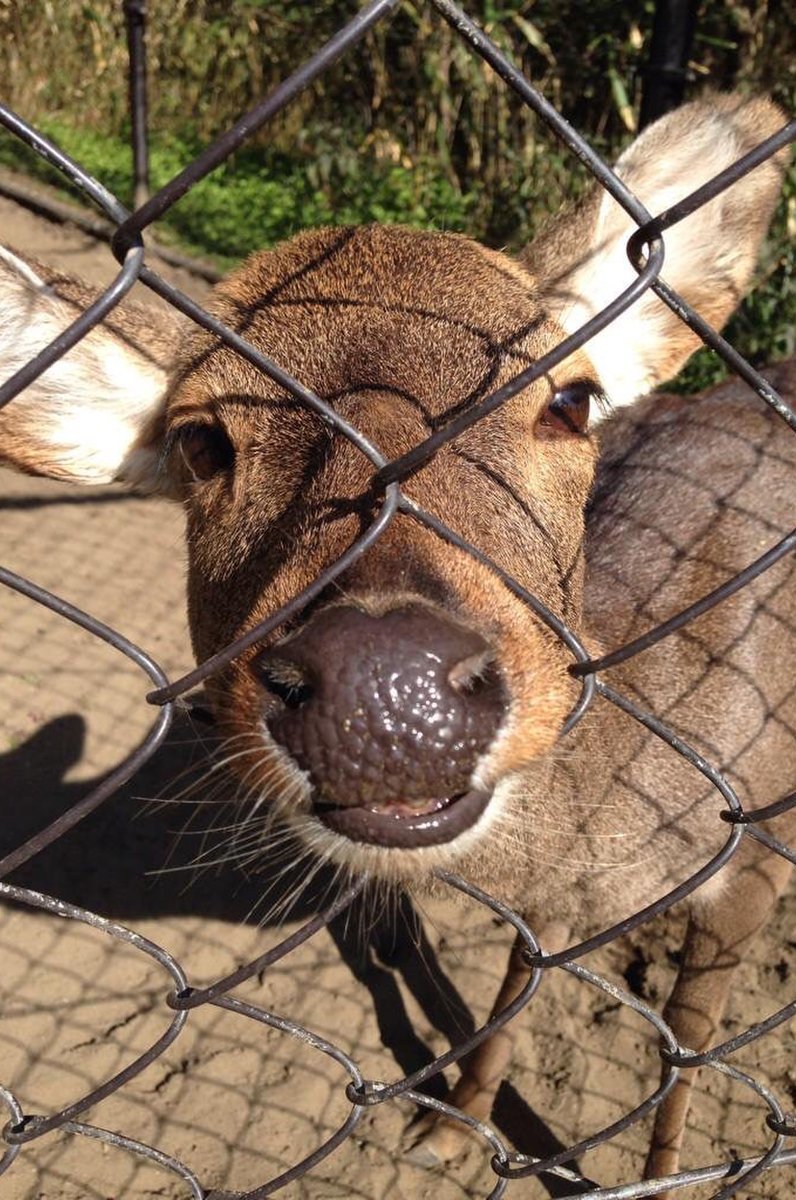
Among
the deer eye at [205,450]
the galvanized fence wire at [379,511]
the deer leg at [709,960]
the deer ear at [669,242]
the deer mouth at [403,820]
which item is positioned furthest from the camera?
the deer leg at [709,960]

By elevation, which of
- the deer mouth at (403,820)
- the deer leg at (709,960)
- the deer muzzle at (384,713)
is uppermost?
the deer muzzle at (384,713)

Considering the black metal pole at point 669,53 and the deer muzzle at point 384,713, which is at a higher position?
the deer muzzle at point 384,713

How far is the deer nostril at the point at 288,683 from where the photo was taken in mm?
1394

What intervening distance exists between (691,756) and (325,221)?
7.09m

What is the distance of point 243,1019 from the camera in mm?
3123

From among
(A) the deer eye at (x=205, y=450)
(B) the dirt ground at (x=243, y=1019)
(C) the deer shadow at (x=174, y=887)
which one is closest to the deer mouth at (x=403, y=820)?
(A) the deer eye at (x=205, y=450)

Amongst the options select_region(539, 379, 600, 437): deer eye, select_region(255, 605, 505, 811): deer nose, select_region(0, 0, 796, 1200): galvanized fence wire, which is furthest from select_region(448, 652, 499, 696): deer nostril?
select_region(539, 379, 600, 437): deer eye

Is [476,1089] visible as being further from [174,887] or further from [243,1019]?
[174,887]

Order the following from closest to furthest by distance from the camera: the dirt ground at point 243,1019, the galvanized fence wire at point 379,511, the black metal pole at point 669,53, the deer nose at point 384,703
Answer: the galvanized fence wire at point 379,511 < the deer nose at point 384,703 < the dirt ground at point 243,1019 < the black metal pole at point 669,53

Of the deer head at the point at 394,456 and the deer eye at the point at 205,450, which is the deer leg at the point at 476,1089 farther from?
the deer eye at the point at 205,450

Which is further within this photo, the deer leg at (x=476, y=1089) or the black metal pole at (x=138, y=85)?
the black metal pole at (x=138, y=85)

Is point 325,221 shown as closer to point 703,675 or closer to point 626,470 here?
point 626,470

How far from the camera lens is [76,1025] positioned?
9.90ft

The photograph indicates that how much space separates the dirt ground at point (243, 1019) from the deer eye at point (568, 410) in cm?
113
